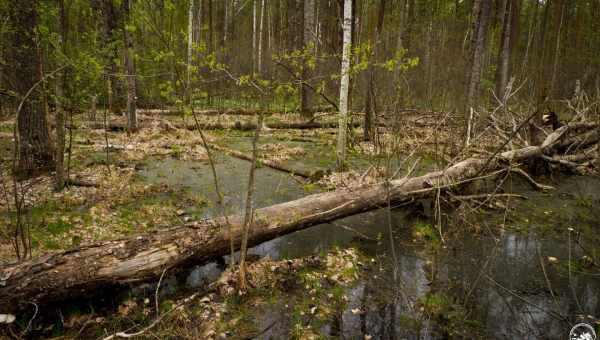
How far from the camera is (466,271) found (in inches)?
181

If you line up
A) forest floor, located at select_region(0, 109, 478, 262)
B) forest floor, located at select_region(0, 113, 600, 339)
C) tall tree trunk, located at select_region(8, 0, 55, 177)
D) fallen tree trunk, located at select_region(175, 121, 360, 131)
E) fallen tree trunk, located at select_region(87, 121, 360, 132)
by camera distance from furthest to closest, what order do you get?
fallen tree trunk, located at select_region(175, 121, 360, 131) → fallen tree trunk, located at select_region(87, 121, 360, 132) → tall tree trunk, located at select_region(8, 0, 55, 177) → forest floor, located at select_region(0, 109, 478, 262) → forest floor, located at select_region(0, 113, 600, 339)

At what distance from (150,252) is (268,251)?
1.76 meters

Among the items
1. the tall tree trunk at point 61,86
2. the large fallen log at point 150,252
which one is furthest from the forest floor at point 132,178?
the tall tree trunk at point 61,86

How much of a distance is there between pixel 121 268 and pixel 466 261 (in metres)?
4.20

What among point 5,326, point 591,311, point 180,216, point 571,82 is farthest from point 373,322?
point 571,82

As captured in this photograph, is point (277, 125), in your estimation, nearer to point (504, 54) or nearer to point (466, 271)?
point (504, 54)

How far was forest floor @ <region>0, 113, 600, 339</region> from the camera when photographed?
3.50 metres

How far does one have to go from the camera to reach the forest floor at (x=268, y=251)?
3.50 m

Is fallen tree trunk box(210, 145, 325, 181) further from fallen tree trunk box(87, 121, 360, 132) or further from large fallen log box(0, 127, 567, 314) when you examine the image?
fallen tree trunk box(87, 121, 360, 132)

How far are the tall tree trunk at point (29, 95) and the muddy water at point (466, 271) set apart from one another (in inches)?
109

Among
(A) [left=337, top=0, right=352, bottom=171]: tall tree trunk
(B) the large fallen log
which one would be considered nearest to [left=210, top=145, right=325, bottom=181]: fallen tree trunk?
(A) [left=337, top=0, right=352, bottom=171]: tall tree trunk

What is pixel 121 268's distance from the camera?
3.49 metres

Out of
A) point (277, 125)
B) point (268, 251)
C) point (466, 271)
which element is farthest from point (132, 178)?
point (277, 125)

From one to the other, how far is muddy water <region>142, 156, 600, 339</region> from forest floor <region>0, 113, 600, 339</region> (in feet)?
0.10
